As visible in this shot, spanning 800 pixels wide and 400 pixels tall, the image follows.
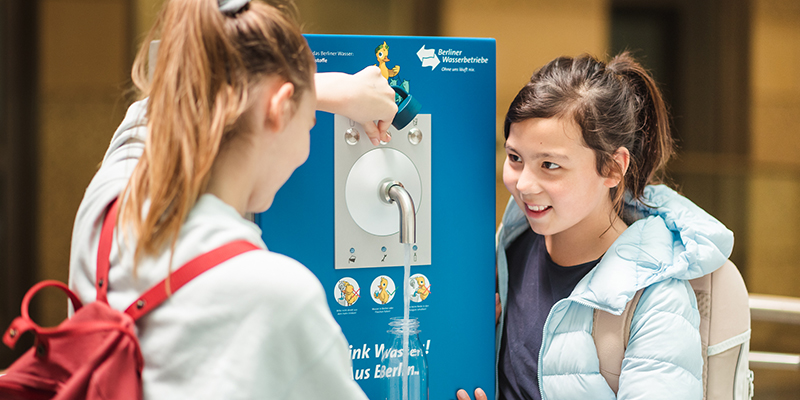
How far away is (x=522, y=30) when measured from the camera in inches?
130

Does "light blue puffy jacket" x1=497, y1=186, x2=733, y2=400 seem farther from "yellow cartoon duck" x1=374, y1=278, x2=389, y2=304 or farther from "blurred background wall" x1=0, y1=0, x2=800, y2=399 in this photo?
"blurred background wall" x1=0, y1=0, x2=800, y2=399

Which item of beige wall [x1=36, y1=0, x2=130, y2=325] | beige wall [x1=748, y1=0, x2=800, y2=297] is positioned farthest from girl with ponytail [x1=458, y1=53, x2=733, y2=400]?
beige wall [x1=748, y1=0, x2=800, y2=297]

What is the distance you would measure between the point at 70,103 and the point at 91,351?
2601 millimetres

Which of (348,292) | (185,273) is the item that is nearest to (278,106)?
(185,273)

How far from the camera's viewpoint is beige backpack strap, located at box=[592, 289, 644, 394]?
1.21 metres

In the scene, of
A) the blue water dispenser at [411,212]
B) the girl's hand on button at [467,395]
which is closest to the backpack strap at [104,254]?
the blue water dispenser at [411,212]

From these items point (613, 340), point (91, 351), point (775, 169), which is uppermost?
point (775, 169)

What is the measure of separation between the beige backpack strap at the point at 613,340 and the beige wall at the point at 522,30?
1.94 meters

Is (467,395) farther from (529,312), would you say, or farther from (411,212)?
(411,212)

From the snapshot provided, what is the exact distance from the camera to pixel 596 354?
47.8 inches

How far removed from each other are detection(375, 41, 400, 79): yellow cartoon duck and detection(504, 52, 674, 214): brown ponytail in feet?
0.84

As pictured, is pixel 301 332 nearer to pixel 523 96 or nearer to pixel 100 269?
pixel 100 269

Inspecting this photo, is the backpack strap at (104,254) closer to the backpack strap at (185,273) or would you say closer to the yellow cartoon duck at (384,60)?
the backpack strap at (185,273)

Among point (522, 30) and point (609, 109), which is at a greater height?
point (522, 30)
